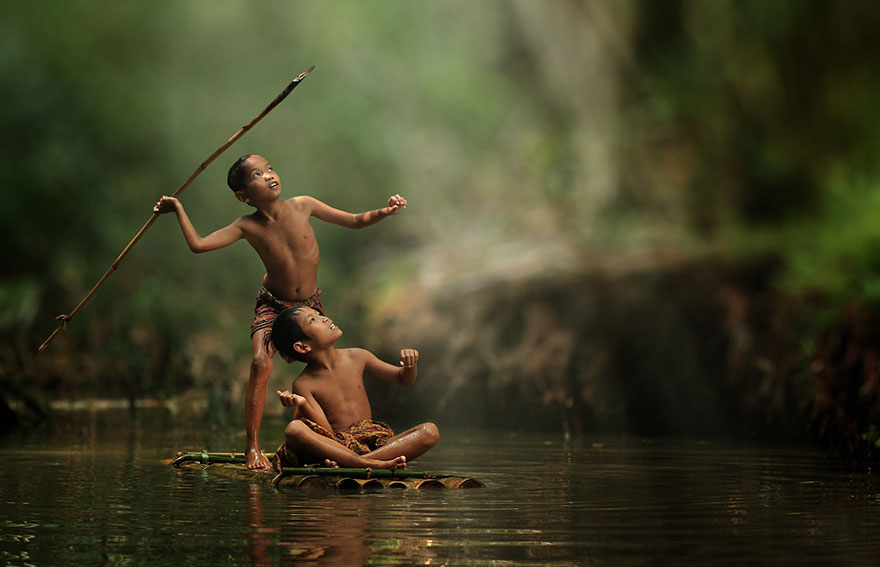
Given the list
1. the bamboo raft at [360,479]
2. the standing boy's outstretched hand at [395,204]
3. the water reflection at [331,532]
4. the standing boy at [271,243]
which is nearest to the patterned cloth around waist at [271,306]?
the standing boy at [271,243]

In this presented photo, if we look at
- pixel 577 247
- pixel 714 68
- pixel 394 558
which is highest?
pixel 714 68

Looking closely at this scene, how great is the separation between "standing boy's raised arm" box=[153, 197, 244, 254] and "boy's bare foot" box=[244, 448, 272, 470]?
3.52 feet

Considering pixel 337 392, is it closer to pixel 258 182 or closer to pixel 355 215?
pixel 355 215

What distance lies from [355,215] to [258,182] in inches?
21.0

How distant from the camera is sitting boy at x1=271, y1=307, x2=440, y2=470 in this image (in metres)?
6.28

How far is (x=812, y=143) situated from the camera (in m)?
14.2

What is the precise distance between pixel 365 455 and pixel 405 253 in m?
9.74

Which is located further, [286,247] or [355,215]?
[286,247]

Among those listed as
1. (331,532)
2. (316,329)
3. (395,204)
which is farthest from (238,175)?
(331,532)

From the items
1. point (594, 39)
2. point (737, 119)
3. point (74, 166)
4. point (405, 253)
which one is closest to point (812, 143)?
point (737, 119)

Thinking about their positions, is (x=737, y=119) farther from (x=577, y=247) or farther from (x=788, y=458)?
(x=788, y=458)

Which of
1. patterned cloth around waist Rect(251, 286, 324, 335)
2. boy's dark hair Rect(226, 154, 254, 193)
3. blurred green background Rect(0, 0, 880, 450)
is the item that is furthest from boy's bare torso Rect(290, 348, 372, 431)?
blurred green background Rect(0, 0, 880, 450)

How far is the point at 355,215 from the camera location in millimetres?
6863

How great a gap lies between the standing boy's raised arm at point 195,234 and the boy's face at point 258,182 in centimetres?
19
